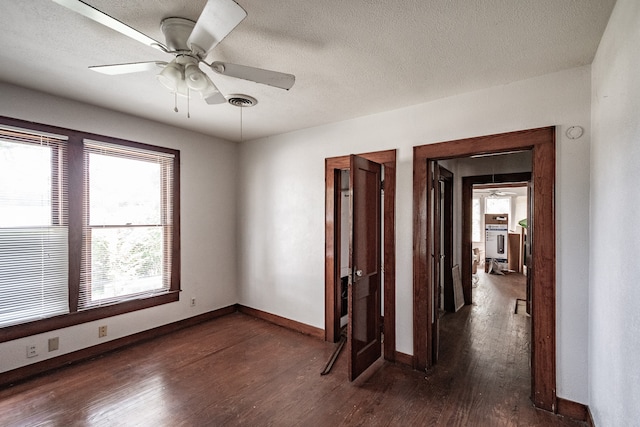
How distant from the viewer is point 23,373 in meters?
2.58

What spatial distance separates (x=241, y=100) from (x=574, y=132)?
273 centimetres

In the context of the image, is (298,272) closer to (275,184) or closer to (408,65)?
(275,184)

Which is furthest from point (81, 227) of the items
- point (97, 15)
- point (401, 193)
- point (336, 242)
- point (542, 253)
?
point (542, 253)

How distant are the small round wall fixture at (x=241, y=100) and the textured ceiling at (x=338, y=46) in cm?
8

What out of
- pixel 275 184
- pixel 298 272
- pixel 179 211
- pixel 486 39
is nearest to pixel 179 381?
pixel 298 272

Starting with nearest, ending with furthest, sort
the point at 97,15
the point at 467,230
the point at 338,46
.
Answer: the point at 97,15
the point at 338,46
the point at 467,230

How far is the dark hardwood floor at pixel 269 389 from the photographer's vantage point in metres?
2.11

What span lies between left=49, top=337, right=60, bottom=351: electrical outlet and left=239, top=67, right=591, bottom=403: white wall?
6.99 feet

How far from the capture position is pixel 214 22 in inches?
52.4

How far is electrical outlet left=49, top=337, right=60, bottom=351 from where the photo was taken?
8.93ft

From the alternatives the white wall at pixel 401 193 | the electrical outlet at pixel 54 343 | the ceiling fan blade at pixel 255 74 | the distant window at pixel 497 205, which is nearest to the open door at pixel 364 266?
the white wall at pixel 401 193

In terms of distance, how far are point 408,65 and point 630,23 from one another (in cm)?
113

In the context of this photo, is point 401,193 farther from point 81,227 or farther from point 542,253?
point 81,227

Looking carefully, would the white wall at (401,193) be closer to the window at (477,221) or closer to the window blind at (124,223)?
the window blind at (124,223)
